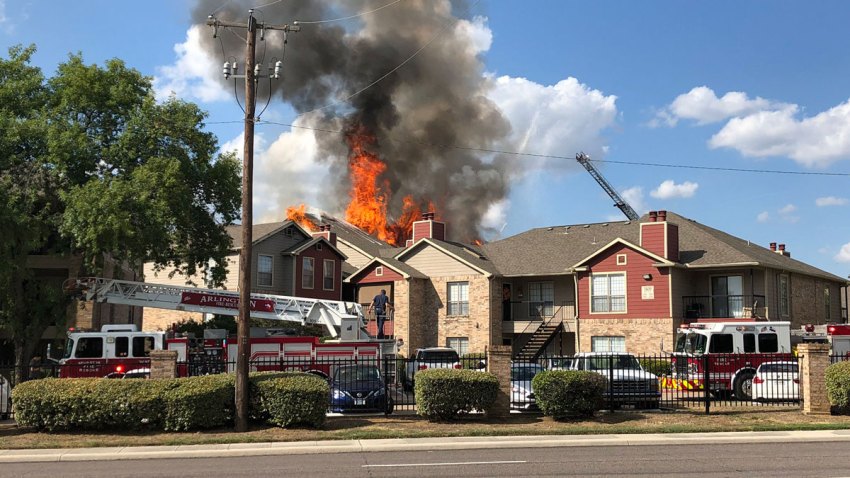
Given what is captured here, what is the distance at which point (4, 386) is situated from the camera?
1975 cm

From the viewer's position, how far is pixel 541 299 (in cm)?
4172

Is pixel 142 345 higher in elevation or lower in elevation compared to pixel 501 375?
higher

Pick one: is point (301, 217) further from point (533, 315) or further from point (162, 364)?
point (162, 364)

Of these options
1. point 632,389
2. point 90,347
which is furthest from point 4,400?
point 632,389

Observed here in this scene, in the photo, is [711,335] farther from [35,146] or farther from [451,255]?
[35,146]

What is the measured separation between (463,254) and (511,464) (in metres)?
29.4

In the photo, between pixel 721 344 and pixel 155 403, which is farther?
pixel 721 344

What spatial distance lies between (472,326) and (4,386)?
2489 cm

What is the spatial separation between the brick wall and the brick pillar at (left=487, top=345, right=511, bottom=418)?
18.3 m

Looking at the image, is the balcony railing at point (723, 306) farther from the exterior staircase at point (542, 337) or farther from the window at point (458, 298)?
the window at point (458, 298)

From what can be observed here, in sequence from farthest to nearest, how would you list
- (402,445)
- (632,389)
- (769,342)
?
(769,342)
(632,389)
(402,445)

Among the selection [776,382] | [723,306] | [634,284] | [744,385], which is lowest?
[744,385]

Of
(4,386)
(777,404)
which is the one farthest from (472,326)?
(4,386)

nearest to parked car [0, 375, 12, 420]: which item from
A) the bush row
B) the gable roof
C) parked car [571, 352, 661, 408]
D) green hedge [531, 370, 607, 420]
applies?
the bush row
